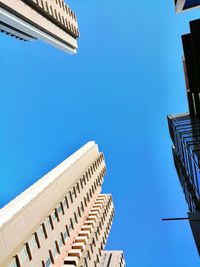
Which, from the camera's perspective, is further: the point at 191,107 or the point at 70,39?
the point at 70,39

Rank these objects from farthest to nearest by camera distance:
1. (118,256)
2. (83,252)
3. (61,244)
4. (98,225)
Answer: (118,256) < (98,225) < (83,252) < (61,244)

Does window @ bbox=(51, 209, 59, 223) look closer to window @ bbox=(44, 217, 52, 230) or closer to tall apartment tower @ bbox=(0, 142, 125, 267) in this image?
tall apartment tower @ bbox=(0, 142, 125, 267)

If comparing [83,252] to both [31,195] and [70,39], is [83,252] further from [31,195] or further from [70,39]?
[70,39]

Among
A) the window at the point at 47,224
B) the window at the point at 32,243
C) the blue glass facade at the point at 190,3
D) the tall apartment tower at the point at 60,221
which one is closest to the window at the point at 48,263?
the tall apartment tower at the point at 60,221

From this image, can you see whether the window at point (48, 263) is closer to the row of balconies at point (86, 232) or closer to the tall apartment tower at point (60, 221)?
the tall apartment tower at point (60, 221)

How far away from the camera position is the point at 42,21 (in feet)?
266

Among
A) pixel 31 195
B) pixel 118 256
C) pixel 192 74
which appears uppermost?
pixel 192 74

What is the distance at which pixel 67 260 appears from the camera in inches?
1901

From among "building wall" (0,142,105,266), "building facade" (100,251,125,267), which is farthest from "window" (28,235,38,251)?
"building facade" (100,251,125,267)

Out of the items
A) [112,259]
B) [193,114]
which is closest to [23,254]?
[193,114]

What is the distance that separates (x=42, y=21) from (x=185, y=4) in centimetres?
6410

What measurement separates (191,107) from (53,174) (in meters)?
26.6

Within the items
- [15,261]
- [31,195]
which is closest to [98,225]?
[31,195]

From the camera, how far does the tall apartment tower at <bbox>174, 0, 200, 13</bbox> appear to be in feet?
71.7
